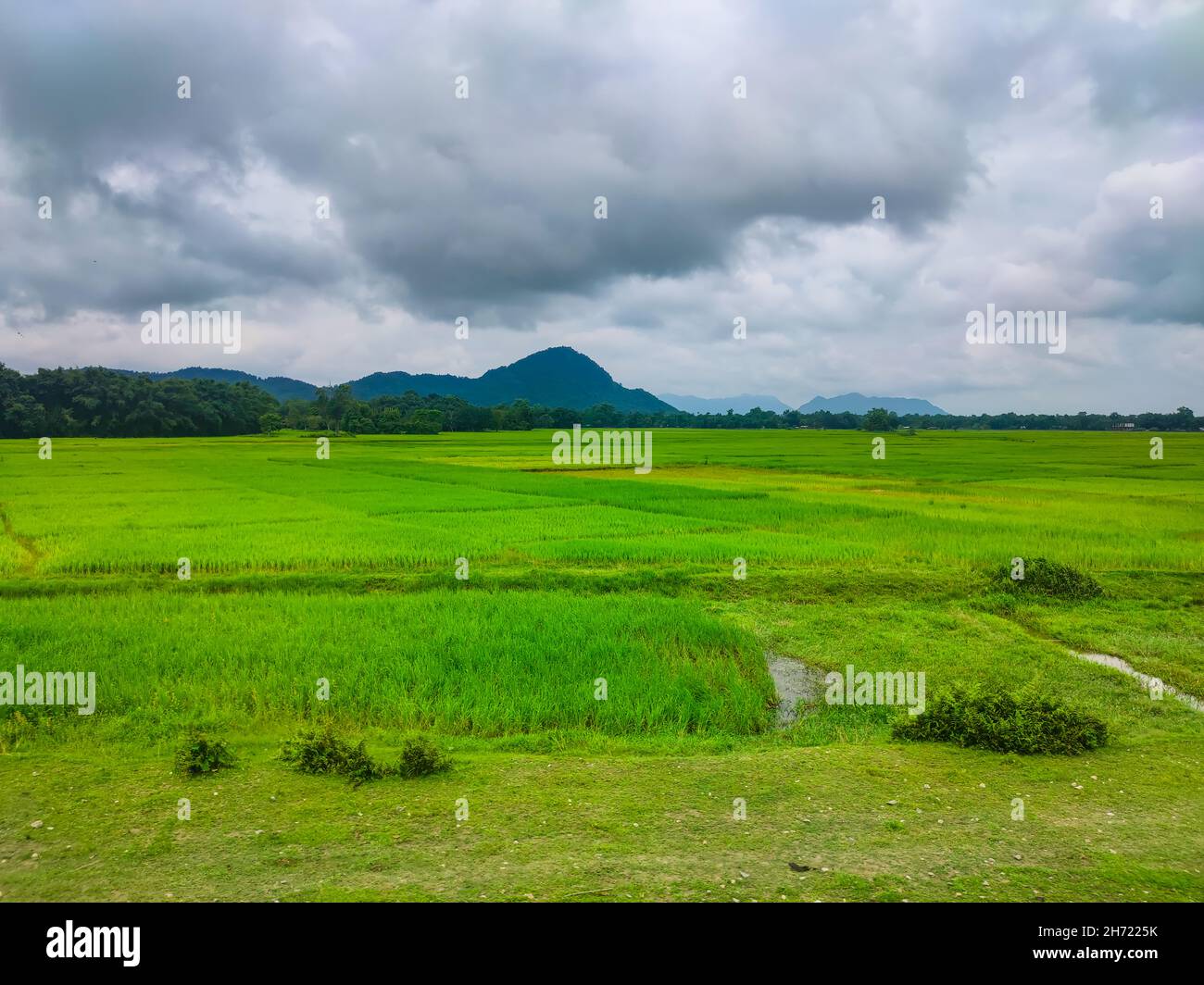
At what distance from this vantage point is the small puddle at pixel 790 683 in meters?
7.91

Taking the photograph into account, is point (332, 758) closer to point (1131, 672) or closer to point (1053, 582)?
point (1131, 672)

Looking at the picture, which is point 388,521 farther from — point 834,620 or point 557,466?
point 557,466

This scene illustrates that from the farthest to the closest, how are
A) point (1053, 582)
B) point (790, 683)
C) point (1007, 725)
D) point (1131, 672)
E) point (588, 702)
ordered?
point (1053, 582), point (1131, 672), point (790, 683), point (588, 702), point (1007, 725)

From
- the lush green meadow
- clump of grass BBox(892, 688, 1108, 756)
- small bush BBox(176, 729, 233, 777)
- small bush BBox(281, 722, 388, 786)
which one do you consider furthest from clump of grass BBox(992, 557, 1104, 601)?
small bush BBox(176, 729, 233, 777)

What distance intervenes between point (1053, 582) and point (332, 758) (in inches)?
475

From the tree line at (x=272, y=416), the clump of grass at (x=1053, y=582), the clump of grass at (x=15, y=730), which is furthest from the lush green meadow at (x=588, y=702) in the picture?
the tree line at (x=272, y=416)

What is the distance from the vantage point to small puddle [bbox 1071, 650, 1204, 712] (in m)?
8.02

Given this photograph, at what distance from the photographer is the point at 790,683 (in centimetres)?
882

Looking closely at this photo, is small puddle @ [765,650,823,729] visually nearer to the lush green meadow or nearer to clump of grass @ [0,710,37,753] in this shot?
the lush green meadow

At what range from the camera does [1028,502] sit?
78.2ft

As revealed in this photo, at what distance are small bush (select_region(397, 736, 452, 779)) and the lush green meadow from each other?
0.48ft

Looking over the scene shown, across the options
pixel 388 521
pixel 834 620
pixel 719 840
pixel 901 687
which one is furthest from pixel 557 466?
pixel 719 840

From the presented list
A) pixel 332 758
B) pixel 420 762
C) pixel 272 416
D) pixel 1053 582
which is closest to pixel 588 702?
pixel 420 762

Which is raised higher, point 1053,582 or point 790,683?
point 1053,582
